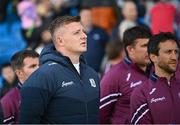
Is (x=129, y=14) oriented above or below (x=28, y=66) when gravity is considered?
below

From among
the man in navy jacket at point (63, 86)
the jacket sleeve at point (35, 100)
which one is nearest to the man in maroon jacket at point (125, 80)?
the man in navy jacket at point (63, 86)

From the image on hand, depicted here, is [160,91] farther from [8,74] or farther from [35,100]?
[8,74]

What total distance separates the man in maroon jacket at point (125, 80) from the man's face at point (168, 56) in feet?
2.14

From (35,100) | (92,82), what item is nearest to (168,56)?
(92,82)

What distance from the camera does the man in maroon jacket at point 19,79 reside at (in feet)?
26.3

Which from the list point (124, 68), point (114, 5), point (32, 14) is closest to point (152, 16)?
point (114, 5)

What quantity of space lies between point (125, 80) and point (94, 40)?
5.06 metres

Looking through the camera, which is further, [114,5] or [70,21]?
[114,5]

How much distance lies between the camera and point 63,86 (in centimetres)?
665

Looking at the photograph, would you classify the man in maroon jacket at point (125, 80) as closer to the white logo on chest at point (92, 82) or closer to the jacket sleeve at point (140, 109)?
the jacket sleeve at point (140, 109)

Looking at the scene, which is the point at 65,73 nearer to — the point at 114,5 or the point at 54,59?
the point at 54,59

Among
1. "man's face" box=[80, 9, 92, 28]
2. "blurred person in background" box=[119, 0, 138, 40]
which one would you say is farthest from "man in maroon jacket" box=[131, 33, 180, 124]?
"blurred person in background" box=[119, 0, 138, 40]

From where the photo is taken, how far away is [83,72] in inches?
275

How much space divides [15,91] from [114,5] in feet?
21.5
